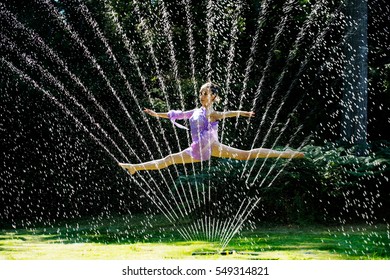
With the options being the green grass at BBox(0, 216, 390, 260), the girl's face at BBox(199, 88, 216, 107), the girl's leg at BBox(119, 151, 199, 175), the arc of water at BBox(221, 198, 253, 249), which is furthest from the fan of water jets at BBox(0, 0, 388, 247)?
the girl's face at BBox(199, 88, 216, 107)

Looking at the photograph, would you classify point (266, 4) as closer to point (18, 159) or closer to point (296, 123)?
point (296, 123)

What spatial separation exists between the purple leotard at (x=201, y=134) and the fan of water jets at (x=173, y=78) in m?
3.42

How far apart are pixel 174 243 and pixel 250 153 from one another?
273cm

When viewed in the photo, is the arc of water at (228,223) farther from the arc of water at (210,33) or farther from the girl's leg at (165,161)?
the arc of water at (210,33)

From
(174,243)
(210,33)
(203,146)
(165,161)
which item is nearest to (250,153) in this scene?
(203,146)

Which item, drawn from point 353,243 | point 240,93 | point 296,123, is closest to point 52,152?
point 240,93

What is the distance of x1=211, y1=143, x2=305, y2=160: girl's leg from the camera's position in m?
5.62

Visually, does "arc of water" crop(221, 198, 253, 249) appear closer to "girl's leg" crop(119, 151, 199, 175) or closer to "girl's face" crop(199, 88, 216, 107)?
"girl's leg" crop(119, 151, 199, 175)

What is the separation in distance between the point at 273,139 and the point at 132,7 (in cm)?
514

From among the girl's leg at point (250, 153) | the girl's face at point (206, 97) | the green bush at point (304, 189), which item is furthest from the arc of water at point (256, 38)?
the girl's leg at point (250, 153)

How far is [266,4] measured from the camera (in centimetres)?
1364

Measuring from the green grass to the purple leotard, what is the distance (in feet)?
4.39

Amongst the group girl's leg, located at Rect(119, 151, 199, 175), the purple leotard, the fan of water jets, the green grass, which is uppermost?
the fan of water jets
